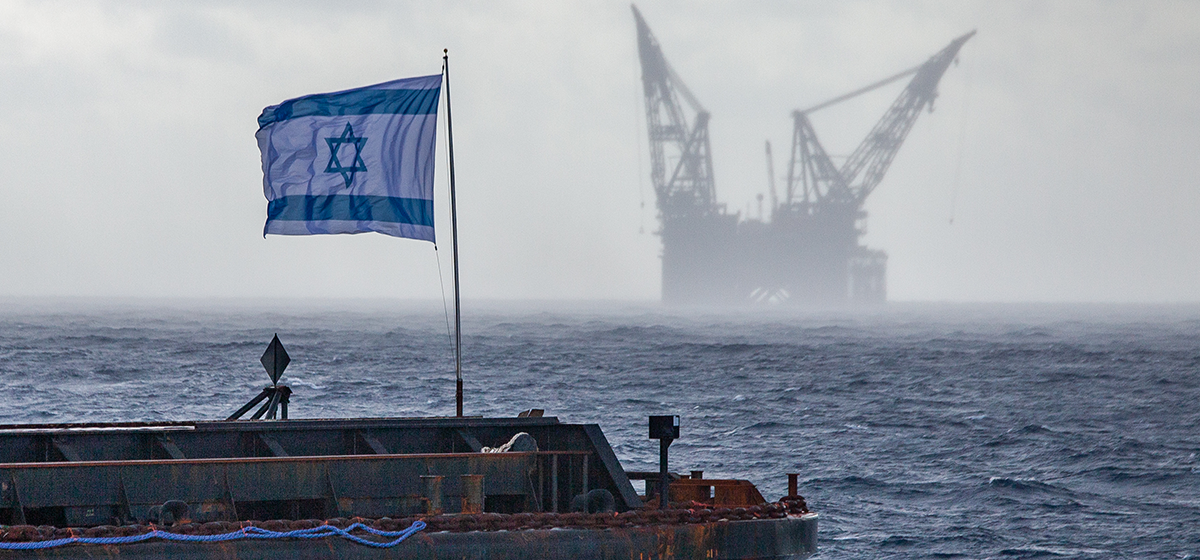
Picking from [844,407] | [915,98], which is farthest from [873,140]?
[844,407]

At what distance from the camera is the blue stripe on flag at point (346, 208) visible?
1716cm

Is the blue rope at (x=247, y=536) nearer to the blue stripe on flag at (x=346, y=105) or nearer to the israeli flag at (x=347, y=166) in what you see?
the israeli flag at (x=347, y=166)

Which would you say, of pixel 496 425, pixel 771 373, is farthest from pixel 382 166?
pixel 771 373

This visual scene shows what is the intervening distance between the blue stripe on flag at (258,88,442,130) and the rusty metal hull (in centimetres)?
696

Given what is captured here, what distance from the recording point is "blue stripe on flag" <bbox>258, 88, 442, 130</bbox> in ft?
56.6

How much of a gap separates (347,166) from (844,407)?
111 ft

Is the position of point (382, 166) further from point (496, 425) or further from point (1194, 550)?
point (1194, 550)

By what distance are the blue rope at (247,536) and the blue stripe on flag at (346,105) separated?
6949 mm

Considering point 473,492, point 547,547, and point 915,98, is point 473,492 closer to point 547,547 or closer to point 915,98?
point 547,547

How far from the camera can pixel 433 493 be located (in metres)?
13.4

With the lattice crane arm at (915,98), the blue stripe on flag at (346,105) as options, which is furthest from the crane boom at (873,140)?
the blue stripe on flag at (346,105)

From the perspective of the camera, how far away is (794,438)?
1521 inches

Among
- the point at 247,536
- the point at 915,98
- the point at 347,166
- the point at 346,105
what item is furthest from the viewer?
the point at 915,98

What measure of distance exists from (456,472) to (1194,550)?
48.6 feet
